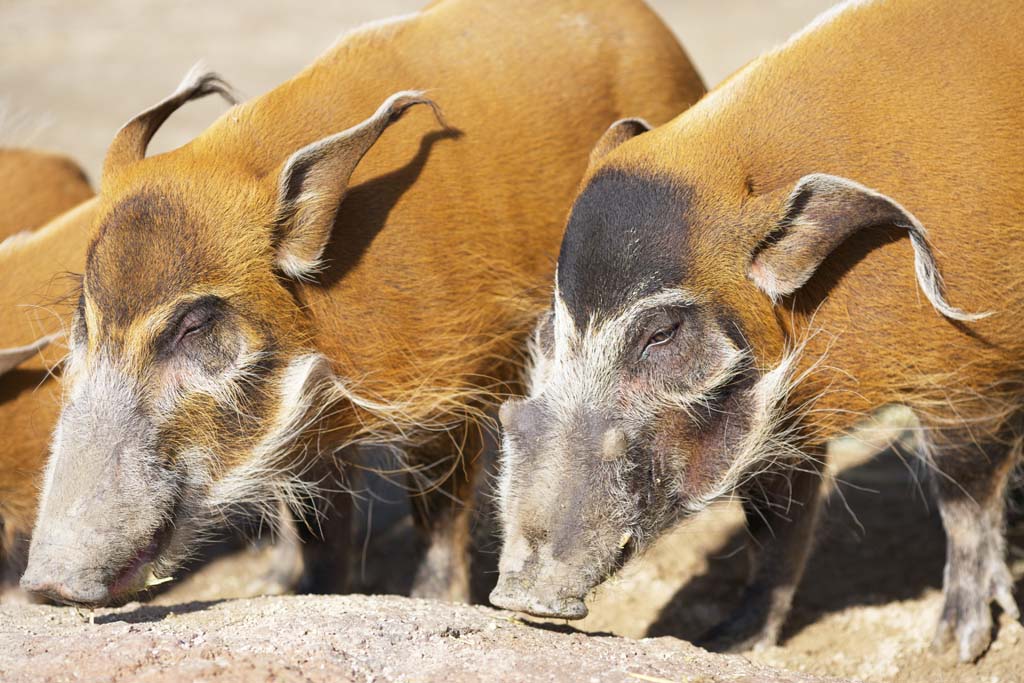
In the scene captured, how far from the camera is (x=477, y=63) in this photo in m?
3.98

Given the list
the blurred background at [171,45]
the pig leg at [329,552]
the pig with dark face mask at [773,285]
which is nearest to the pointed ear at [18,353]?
the pig leg at [329,552]

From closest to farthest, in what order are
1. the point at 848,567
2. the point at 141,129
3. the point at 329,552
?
1. the point at 141,129
2. the point at 329,552
3. the point at 848,567

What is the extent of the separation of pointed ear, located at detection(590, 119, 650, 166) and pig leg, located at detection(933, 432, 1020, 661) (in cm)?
128

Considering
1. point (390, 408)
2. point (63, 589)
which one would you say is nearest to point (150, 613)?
point (63, 589)

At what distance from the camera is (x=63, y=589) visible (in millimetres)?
3057

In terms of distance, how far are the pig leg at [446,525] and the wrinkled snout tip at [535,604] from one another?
3.51 feet

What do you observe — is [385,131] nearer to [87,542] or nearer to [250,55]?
[87,542]

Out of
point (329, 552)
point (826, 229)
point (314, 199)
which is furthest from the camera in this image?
point (329, 552)

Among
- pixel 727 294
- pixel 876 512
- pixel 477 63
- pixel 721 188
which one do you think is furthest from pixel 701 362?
pixel 876 512

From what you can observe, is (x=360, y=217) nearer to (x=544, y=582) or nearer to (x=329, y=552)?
(x=544, y=582)

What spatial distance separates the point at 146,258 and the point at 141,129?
1.89 ft

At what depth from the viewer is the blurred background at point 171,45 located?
1034 cm

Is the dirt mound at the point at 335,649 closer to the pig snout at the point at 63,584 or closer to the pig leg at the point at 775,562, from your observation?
the pig snout at the point at 63,584

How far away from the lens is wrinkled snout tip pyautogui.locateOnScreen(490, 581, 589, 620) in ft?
9.50
